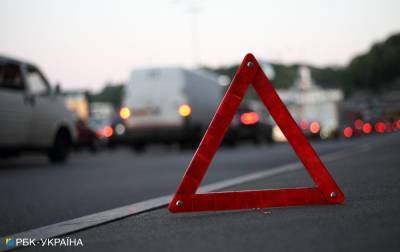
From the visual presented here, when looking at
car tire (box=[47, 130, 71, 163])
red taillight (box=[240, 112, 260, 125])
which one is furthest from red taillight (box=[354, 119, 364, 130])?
car tire (box=[47, 130, 71, 163])

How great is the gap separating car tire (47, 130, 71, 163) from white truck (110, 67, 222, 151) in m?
5.24

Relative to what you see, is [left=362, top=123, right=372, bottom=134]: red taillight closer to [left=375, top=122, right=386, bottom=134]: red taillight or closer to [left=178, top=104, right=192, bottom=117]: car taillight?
[left=375, top=122, right=386, bottom=134]: red taillight

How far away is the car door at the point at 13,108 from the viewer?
1320 centimetres

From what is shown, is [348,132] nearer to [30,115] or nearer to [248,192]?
[30,115]

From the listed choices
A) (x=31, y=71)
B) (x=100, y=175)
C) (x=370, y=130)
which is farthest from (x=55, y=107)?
(x=370, y=130)

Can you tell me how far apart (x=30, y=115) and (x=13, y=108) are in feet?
2.19

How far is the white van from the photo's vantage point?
13371 millimetres

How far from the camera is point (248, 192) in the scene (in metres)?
5.23

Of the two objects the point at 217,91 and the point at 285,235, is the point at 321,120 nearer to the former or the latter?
the point at 217,91

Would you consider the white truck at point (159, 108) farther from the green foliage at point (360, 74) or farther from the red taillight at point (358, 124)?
the green foliage at point (360, 74)

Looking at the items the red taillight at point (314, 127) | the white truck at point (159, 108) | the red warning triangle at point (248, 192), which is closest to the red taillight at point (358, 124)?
the red taillight at point (314, 127)

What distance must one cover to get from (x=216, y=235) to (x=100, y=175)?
756cm

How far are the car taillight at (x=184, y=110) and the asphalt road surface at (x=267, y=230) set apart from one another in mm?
15430

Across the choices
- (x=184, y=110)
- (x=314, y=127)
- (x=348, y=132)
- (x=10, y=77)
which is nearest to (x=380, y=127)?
(x=348, y=132)
